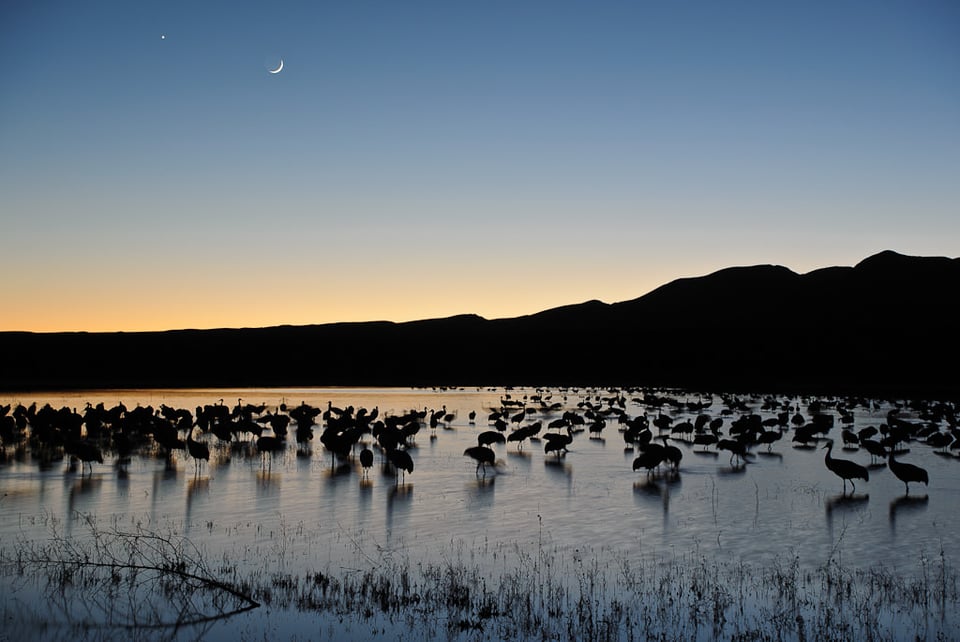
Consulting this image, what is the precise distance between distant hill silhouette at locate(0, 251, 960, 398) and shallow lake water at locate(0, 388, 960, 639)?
55671mm

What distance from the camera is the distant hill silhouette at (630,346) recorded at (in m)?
86.9

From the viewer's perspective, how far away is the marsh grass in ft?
26.5

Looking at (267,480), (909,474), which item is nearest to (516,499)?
(267,480)

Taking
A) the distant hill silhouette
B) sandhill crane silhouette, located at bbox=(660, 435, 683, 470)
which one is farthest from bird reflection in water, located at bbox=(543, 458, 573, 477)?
the distant hill silhouette

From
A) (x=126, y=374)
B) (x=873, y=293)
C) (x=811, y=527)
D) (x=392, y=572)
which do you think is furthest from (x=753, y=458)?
(x=873, y=293)

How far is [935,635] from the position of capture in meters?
7.89

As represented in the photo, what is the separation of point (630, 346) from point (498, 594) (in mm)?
109718

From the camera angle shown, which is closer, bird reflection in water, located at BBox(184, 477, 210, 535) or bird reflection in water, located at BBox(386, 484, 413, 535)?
bird reflection in water, located at BBox(184, 477, 210, 535)

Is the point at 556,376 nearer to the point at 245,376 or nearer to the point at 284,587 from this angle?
the point at 245,376

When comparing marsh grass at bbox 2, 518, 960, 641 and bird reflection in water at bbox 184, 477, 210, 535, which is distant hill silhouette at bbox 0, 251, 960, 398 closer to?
bird reflection in water at bbox 184, 477, 210, 535

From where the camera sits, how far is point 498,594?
9.15m

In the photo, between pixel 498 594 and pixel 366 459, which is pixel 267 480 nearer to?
pixel 366 459

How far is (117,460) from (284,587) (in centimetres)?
1357

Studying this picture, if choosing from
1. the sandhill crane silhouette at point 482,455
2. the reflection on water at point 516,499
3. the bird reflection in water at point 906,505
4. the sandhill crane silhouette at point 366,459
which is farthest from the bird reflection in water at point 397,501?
the bird reflection in water at point 906,505
